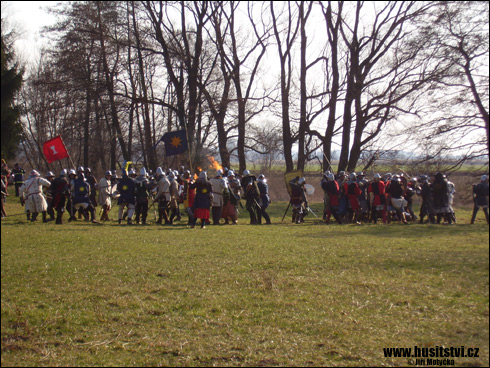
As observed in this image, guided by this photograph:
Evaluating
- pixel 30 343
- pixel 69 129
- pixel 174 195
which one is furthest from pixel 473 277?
pixel 69 129

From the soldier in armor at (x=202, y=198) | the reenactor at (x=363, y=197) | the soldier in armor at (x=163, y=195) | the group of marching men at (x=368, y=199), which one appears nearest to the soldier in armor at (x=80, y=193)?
the soldier in armor at (x=163, y=195)

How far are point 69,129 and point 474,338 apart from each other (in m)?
29.1

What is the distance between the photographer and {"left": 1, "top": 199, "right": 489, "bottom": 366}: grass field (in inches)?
190

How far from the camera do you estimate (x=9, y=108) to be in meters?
4.00

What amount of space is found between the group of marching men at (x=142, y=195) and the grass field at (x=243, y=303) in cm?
636

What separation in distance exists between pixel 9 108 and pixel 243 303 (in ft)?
13.3

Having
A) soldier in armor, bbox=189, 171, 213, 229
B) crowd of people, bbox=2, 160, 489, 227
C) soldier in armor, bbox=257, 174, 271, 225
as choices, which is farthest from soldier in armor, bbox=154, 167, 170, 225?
soldier in armor, bbox=257, 174, 271, 225

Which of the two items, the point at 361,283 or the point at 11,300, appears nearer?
the point at 11,300

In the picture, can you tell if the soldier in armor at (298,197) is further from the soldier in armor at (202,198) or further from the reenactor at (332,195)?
the soldier in armor at (202,198)

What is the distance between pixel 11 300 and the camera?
6.72 meters

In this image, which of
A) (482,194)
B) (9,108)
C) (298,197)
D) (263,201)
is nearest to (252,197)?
(263,201)

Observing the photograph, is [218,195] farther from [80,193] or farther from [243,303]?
[243,303]

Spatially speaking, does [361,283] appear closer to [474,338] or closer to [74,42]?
[474,338]

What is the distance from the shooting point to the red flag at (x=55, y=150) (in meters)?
13.3
